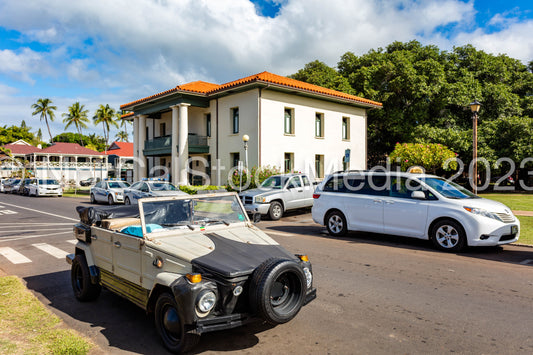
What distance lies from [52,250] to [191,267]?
7.02 metres

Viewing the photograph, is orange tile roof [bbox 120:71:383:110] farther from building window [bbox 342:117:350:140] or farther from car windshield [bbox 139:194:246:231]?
car windshield [bbox 139:194:246:231]

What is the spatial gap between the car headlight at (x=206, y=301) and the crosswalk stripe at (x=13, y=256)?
645 centimetres

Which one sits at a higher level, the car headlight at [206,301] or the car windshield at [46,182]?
the car windshield at [46,182]

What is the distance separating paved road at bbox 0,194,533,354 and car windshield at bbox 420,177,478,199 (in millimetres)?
1365

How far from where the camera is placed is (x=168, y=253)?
12.7 feet

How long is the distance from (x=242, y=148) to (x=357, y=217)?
50.6ft

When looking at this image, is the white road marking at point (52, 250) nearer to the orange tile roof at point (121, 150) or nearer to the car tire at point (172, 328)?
the car tire at point (172, 328)

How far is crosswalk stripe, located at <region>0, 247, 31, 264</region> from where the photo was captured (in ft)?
26.5

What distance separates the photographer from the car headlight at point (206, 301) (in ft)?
11.0

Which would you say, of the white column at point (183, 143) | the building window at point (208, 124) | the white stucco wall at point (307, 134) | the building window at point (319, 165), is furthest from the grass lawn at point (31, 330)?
the building window at point (319, 165)

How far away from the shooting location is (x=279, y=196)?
49.6 ft

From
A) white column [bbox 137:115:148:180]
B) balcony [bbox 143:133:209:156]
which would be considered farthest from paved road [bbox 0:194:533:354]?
white column [bbox 137:115:148:180]

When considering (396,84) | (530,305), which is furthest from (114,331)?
(396,84)

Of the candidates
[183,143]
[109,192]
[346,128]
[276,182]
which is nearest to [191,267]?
[276,182]
